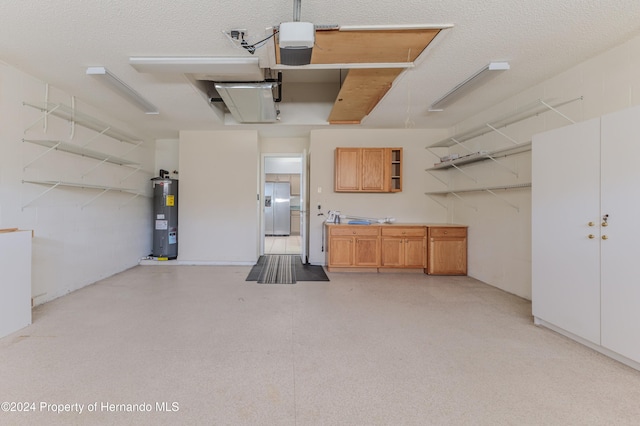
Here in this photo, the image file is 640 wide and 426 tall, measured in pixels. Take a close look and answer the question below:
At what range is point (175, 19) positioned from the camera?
2.12 metres

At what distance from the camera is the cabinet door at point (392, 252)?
4.63 m

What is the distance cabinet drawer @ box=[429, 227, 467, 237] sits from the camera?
4531 mm

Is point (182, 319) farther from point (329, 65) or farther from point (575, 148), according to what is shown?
point (575, 148)

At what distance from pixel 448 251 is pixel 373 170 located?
1.89 meters

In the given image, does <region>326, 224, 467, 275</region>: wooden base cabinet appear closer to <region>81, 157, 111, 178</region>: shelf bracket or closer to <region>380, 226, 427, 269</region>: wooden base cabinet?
<region>380, 226, 427, 269</region>: wooden base cabinet

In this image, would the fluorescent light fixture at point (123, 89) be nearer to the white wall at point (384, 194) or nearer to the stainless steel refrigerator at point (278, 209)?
the white wall at point (384, 194)

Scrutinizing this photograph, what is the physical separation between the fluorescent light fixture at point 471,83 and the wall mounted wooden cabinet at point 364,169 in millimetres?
1217

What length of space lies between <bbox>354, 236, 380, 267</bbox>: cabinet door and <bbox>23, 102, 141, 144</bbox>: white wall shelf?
13.6ft

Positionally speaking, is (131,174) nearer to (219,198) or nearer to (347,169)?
(219,198)

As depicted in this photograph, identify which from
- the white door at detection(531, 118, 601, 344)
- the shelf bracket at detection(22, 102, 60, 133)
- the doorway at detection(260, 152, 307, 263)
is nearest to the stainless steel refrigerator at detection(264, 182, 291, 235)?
the doorway at detection(260, 152, 307, 263)

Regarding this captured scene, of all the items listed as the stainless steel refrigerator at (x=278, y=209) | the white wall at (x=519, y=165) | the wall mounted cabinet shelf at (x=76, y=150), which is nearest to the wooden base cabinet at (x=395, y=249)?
the white wall at (x=519, y=165)

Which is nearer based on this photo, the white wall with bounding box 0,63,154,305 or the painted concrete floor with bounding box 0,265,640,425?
the painted concrete floor with bounding box 0,265,640,425

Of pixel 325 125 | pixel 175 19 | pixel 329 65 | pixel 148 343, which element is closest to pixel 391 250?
pixel 325 125

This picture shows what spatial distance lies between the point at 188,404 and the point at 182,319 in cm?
131
